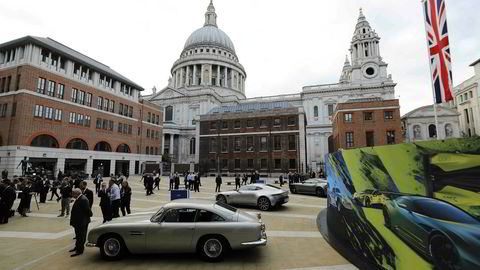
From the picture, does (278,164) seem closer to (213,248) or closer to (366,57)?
(213,248)

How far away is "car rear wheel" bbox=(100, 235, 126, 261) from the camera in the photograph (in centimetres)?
608

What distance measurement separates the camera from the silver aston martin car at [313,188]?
1819 centimetres

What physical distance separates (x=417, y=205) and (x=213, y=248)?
15.0 ft

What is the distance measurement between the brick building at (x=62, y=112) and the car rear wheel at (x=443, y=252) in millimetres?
35661

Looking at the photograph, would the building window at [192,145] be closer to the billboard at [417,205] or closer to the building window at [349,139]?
the building window at [349,139]

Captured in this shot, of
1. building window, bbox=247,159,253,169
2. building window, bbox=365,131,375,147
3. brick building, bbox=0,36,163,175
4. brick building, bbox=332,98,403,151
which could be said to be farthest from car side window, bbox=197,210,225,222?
building window, bbox=247,159,253,169

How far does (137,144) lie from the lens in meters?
44.9

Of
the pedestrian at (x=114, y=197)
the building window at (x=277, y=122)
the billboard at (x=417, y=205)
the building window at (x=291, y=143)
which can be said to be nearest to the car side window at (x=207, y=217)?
the billboard at (x=417, y=205)

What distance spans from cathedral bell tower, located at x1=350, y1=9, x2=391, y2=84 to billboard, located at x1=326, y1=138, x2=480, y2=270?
6548 centimetres

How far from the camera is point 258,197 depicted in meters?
12.8

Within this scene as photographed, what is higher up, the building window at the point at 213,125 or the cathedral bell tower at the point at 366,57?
the cathedral bell tower at the point at 366,57

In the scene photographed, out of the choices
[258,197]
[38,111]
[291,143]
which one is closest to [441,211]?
[258,197]

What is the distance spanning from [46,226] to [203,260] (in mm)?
7628

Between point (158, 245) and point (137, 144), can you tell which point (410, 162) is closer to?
point (158, 245)
